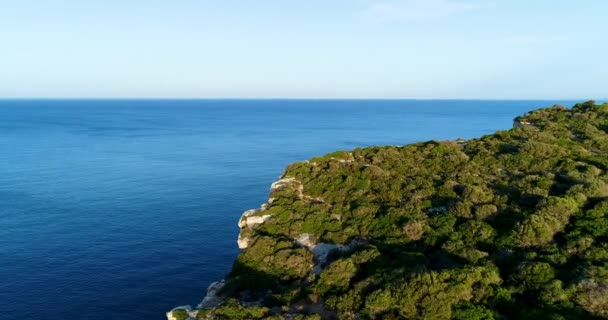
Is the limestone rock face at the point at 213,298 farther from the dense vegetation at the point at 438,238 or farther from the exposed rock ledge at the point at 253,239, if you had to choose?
the dense vegetation at the point at 438,238

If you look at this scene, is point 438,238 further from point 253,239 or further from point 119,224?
point 119,224

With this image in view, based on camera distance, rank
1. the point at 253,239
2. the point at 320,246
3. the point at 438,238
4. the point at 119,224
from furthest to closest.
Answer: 1. the point at 119,224
2. the point at 253,239
3. the point at 320,246
4. the point at 438,238

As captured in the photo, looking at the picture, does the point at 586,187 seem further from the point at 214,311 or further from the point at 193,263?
the point at 193,263

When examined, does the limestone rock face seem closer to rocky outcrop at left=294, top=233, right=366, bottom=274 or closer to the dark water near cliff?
rocky outcrop at left=294, top=233, right=366, bottom=274

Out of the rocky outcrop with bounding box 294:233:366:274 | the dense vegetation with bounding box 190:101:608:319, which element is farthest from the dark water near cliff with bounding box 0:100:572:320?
the dense vegetation with bounding box 190:101:608:319

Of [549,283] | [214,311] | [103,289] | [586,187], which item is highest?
[586,187]

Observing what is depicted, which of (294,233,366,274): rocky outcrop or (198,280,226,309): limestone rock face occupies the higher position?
(294,233,366,274): rocky outcrop

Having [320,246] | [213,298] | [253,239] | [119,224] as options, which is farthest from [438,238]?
[119,224]

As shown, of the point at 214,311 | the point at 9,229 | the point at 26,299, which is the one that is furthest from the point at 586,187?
the point at 9,229
